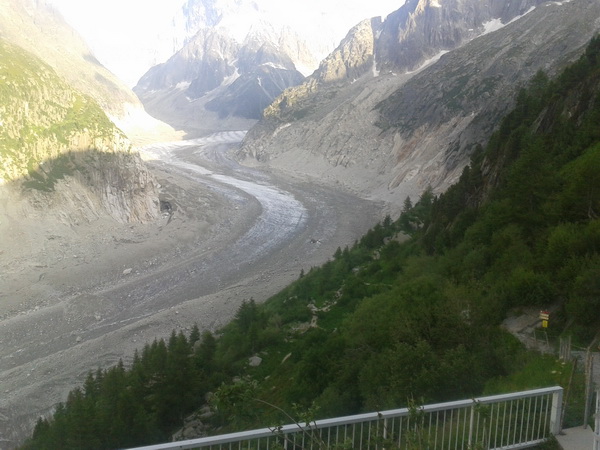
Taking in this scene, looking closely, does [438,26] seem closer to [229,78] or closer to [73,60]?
[73,60]

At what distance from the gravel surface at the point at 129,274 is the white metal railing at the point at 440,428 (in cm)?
1412

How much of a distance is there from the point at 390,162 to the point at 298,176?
1309 centimetres

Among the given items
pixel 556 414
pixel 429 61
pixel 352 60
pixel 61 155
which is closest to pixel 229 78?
pixel 352 60

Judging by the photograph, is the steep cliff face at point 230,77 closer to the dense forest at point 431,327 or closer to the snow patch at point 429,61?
the snow patch at point 429,61

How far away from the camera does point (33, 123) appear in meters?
36.4

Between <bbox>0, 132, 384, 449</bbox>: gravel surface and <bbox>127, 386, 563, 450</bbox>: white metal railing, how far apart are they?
1412 centimetres

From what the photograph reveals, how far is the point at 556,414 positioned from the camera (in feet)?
17.1

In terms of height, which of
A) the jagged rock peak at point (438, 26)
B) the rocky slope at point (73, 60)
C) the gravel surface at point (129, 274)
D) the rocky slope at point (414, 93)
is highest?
the rocky slope at point (73, 60)

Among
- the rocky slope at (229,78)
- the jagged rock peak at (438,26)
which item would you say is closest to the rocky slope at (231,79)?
the rocky slope at (229,78)

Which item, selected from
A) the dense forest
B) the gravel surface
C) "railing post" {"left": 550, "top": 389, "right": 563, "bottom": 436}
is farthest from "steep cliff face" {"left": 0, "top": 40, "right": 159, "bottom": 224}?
"railing post" {"left": 550, "top": 389, "right": 563, "bottom": 436}

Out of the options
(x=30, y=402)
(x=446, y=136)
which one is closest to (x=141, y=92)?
(x=446, y=136)

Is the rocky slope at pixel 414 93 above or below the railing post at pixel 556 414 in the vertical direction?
above

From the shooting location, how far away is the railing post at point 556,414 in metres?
5.19

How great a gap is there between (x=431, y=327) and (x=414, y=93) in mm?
60833
